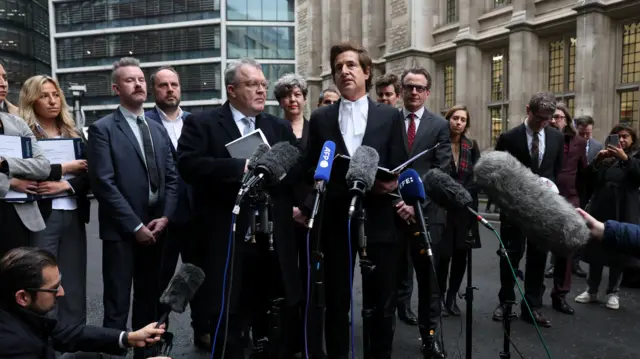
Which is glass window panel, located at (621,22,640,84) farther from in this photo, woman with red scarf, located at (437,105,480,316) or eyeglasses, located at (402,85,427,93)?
eyeglasses, located at (402,85,427,93)

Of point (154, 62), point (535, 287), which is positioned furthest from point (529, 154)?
point (154, 62)

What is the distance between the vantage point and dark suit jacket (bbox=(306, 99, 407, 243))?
3.11 meters

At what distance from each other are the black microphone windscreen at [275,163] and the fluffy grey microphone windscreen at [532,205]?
116 cm

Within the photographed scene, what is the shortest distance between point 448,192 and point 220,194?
1.50 m

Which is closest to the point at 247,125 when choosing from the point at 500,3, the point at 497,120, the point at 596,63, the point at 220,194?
the point at 220,194

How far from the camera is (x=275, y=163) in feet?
8.11

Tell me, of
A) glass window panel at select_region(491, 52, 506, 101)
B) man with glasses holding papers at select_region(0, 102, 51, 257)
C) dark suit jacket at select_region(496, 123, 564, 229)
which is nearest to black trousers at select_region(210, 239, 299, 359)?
man with glasses holding papers at select_region(0, 102, 51, 257)

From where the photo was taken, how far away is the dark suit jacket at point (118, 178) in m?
3.61

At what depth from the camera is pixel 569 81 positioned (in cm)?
1636

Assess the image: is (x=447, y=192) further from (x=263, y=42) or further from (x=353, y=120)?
(x=263, y=42)

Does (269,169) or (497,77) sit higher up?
(497,77)

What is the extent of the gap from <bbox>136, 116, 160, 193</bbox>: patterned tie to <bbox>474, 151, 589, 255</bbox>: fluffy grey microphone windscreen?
258cm

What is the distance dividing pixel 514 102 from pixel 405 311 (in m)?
14.2

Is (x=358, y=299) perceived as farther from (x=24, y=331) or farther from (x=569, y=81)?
(x=569, y=81)
